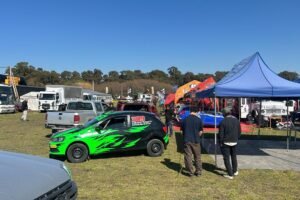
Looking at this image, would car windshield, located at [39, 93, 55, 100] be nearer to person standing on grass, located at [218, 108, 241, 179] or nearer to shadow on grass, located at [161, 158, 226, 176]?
shadow on grass, located at [161, 158, 226, 176]

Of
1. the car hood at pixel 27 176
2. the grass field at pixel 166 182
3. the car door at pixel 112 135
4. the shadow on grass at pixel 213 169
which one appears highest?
the car hood at pixel 27 176

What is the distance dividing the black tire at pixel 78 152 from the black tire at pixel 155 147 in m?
2.18

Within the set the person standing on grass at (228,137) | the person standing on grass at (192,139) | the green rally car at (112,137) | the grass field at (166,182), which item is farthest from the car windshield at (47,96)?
the person standing on grass at (228,137)

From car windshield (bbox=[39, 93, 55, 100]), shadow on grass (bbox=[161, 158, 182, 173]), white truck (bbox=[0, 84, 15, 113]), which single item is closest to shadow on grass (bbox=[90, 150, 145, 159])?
shadow on grass (bbox=[161, 158, 182, 173])

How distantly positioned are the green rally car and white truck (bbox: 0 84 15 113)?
33266mm

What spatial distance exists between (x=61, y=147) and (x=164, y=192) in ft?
16.4

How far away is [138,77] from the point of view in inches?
5851

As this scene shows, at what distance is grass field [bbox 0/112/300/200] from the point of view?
8773mm

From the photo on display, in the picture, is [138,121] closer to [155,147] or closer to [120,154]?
[155,147]

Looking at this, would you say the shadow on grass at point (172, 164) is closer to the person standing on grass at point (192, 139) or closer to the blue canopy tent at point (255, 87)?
the person standing on grass at point (192, 139)

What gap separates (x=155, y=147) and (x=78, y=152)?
2.67 metres

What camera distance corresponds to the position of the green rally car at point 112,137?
1291cm

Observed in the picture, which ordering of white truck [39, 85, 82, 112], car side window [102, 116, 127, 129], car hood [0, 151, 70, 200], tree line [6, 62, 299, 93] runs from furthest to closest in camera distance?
tree line [6, 62, 299, 93] < white truck [39, 85, 82, 112] < car side window [102, 116, 127, 129] < car hood [0, 151, 70, 200]

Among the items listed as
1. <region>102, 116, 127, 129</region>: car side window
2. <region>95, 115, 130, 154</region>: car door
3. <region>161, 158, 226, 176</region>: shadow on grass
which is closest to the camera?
<region>161, 158, 226, 176</region>: shadow on grass
